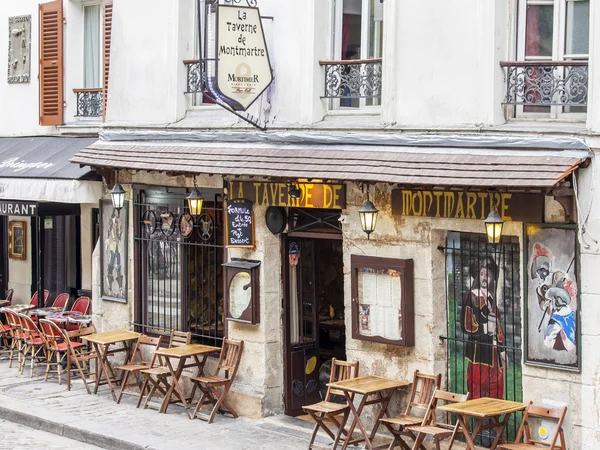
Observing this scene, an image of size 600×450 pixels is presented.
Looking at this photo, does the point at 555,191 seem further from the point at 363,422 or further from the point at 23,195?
the point at 23,195

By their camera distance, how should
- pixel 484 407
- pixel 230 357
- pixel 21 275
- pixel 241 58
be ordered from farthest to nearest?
pixel 21 275 < pixel 230 357 < pixel 241 58 < pixel 484 407

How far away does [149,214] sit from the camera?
48.2 feet

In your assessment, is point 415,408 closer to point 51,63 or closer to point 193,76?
point 193,76

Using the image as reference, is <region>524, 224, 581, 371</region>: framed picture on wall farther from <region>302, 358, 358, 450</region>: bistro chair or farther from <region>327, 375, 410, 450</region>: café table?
<region>302, 358, 358, 450</region>: bistro chair

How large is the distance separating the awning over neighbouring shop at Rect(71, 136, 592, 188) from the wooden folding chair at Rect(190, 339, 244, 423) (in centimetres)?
208

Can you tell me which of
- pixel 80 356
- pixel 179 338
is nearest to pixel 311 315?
pixel 179 338

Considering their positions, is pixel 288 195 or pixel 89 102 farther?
pixel 89 102

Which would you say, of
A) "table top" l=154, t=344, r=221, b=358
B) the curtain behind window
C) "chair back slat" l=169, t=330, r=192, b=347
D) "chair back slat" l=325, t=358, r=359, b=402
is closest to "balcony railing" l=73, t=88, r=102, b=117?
the curtain behind window

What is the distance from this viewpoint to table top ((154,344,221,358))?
1306cm

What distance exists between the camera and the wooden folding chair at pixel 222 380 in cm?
1288

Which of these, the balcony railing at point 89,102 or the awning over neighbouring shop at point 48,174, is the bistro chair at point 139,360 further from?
the balcony railing at point 89,102

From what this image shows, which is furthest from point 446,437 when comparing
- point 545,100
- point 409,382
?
point 545,100

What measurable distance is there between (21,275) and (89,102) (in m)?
3.46

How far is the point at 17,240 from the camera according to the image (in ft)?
61.2
